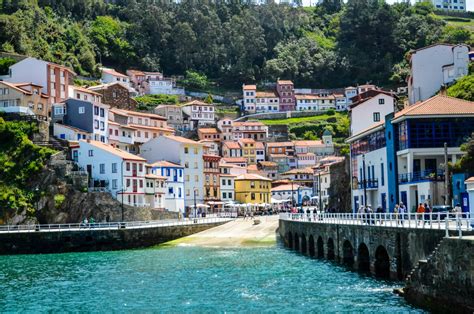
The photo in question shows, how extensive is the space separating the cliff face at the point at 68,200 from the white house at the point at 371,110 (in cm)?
2904

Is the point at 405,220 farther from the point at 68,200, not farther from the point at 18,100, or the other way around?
the point at 18,100

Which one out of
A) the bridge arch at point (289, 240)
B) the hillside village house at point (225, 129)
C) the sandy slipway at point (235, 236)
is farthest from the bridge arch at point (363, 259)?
the hillside village house at point (225, 129)

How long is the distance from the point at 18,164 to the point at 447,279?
223 feet

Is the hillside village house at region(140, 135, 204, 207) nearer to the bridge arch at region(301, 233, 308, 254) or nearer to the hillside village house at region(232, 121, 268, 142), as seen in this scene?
the bridge arch at region(301, 233, 308, 254)

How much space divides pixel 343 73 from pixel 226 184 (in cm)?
8442

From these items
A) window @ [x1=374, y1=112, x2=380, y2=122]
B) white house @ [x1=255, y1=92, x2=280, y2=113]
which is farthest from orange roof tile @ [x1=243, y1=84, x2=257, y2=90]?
window @ [x1=374, y1=112, x2=380, y2=122]

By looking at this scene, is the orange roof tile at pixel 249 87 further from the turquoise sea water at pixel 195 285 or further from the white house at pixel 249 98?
the turquoise sea water at pixel 195 285

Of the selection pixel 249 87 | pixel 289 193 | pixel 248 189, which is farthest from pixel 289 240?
pixel 249 87

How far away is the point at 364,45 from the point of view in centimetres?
19825

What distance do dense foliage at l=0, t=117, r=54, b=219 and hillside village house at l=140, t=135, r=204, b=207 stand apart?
22896 millimetres

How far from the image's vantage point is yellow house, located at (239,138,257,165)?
151m

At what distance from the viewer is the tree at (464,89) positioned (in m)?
68.2

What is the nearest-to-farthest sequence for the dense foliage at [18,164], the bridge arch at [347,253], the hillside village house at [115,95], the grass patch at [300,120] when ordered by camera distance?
the bridge arch at [347,253], the dense foliage at [18,164], the hillside village house at [115,95], the grass patch at [300,120]

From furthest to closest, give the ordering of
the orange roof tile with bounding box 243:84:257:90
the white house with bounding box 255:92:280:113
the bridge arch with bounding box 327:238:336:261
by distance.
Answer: the white house with bounding box 255:92:280:113, the orange roof tile with bounding box 243:84:257:90, the bridge arch with bounding box 327:238:336:261
